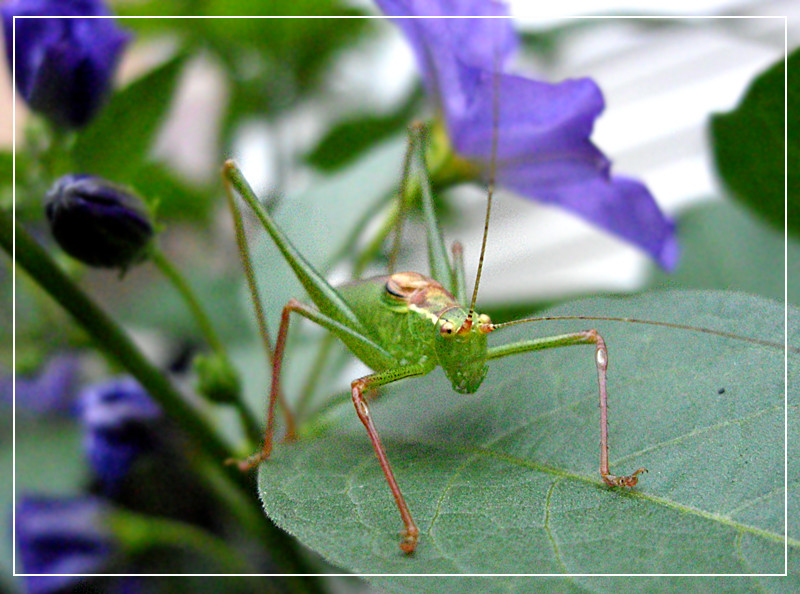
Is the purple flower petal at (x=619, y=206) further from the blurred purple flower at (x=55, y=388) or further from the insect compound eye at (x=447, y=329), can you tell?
the blurred purple flower at (x=55, y=388)

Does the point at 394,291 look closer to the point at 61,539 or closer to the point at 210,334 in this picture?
the point at 210,334

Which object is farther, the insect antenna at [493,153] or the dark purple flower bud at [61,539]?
the dark purple flower bud at [61,539]

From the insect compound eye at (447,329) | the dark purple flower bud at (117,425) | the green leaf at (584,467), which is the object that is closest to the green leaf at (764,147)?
the green leaf at (584,467)

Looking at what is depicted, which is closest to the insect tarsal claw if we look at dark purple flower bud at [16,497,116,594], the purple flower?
the purple flower

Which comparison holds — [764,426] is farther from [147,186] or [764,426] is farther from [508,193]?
[147,186]

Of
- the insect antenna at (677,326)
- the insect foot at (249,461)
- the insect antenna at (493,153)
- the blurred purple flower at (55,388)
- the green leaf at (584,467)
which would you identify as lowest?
the blurred purple flower at (55,388)

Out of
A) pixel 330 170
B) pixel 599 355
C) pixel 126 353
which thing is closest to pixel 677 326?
pixel 599 355
